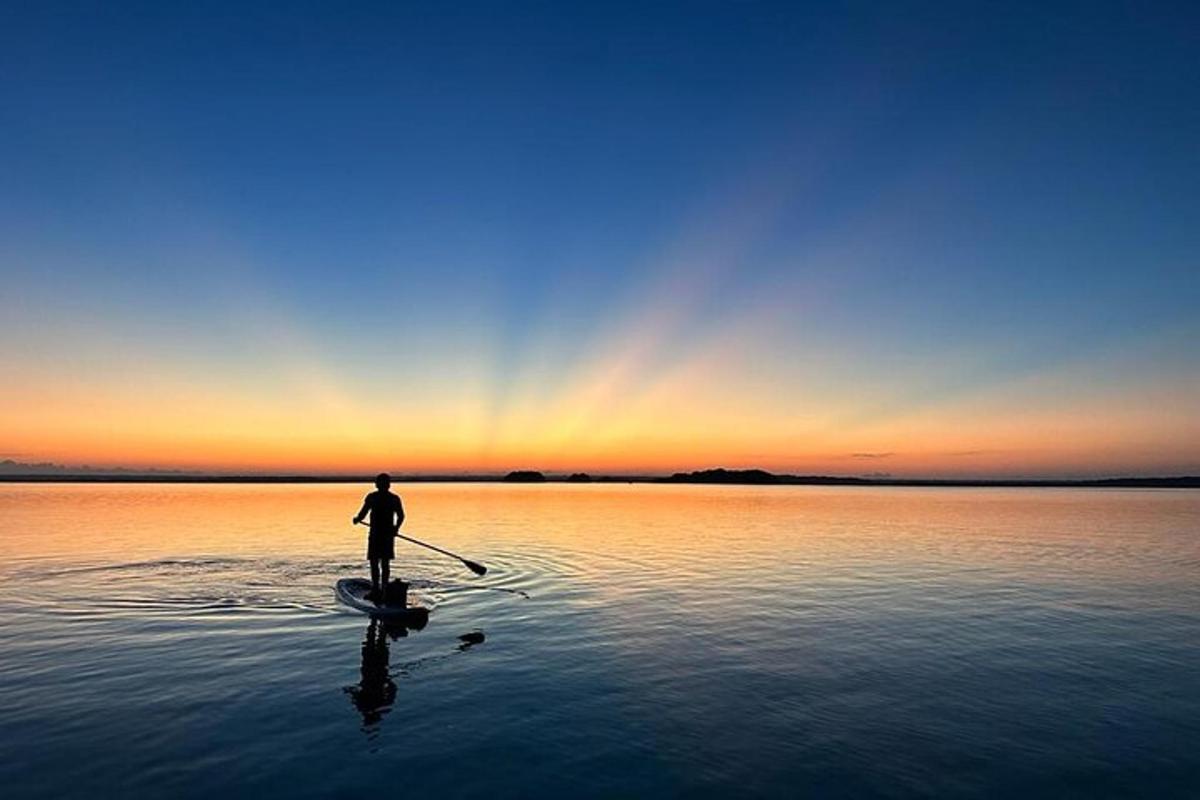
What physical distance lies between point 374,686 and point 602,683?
16.1 ft

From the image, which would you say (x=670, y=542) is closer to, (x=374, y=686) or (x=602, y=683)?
(x=602, y=683)

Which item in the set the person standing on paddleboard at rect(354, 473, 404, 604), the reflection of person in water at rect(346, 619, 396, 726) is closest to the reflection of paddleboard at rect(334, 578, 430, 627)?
the person standing on paddleboard at rect(354, 473, 404, 604)

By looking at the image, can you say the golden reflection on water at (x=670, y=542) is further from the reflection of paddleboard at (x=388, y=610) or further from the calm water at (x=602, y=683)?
the reflection of paddleboard at (x=388, y=610)

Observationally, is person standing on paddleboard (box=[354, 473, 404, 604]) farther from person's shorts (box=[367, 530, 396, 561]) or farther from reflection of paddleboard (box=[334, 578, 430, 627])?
reflection of paddleboard (box=[334, 578, 430, 627])

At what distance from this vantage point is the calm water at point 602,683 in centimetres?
1109

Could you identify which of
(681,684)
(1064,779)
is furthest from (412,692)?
(1064,779)

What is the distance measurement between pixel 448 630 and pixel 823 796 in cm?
1348

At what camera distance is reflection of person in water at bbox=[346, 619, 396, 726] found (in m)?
13.8

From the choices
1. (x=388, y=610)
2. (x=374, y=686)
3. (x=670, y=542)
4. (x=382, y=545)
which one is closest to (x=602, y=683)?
(x=374, y=686)

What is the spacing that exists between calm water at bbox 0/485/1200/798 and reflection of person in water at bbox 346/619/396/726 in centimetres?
9

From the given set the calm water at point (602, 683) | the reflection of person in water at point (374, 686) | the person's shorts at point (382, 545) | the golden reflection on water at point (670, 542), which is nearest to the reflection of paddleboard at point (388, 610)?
the calm water at point (602, 683)

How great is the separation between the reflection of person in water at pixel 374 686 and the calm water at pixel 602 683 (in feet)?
0.29

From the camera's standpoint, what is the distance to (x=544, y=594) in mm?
27859

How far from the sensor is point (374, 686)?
15.4 meters
